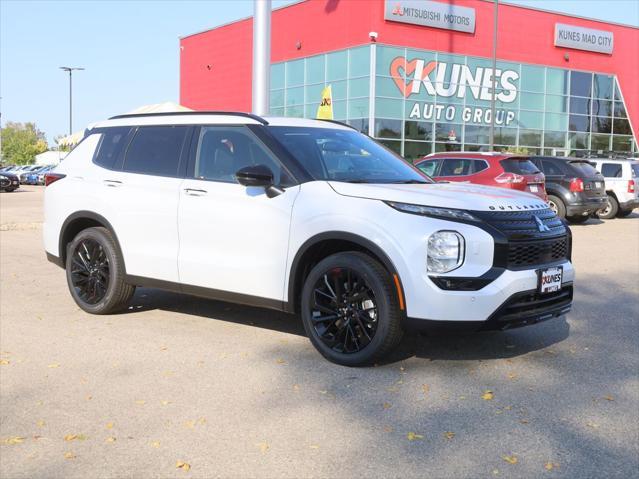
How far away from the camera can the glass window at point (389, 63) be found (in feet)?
105

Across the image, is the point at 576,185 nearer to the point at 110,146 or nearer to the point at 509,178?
the point at 509,178

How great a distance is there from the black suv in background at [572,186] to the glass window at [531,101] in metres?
19.3

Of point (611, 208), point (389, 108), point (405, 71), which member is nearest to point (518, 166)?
point (611, 208)

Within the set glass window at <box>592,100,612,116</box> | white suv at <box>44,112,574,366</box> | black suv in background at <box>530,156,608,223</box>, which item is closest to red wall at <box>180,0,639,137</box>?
glass window at <box>592,100,612,116</box>

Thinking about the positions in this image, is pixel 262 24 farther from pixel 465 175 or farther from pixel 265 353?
pixel 265 353

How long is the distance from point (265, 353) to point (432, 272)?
5.06 ft

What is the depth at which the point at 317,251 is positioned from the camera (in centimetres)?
547

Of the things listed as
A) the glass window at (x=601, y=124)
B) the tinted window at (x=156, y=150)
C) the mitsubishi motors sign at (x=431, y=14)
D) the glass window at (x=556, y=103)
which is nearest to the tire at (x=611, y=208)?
the mitsubishi motors sign at (x=431, y=14)

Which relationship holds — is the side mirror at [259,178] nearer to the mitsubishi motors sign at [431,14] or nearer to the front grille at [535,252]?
the front grille at [535,252]

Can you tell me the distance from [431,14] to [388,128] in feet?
18.1

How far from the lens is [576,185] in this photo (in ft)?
58.3

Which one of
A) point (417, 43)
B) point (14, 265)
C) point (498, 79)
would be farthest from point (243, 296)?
point (498, 79)

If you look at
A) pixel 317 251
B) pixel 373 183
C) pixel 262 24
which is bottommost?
pixel 317 251

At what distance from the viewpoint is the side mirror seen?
217 inches
